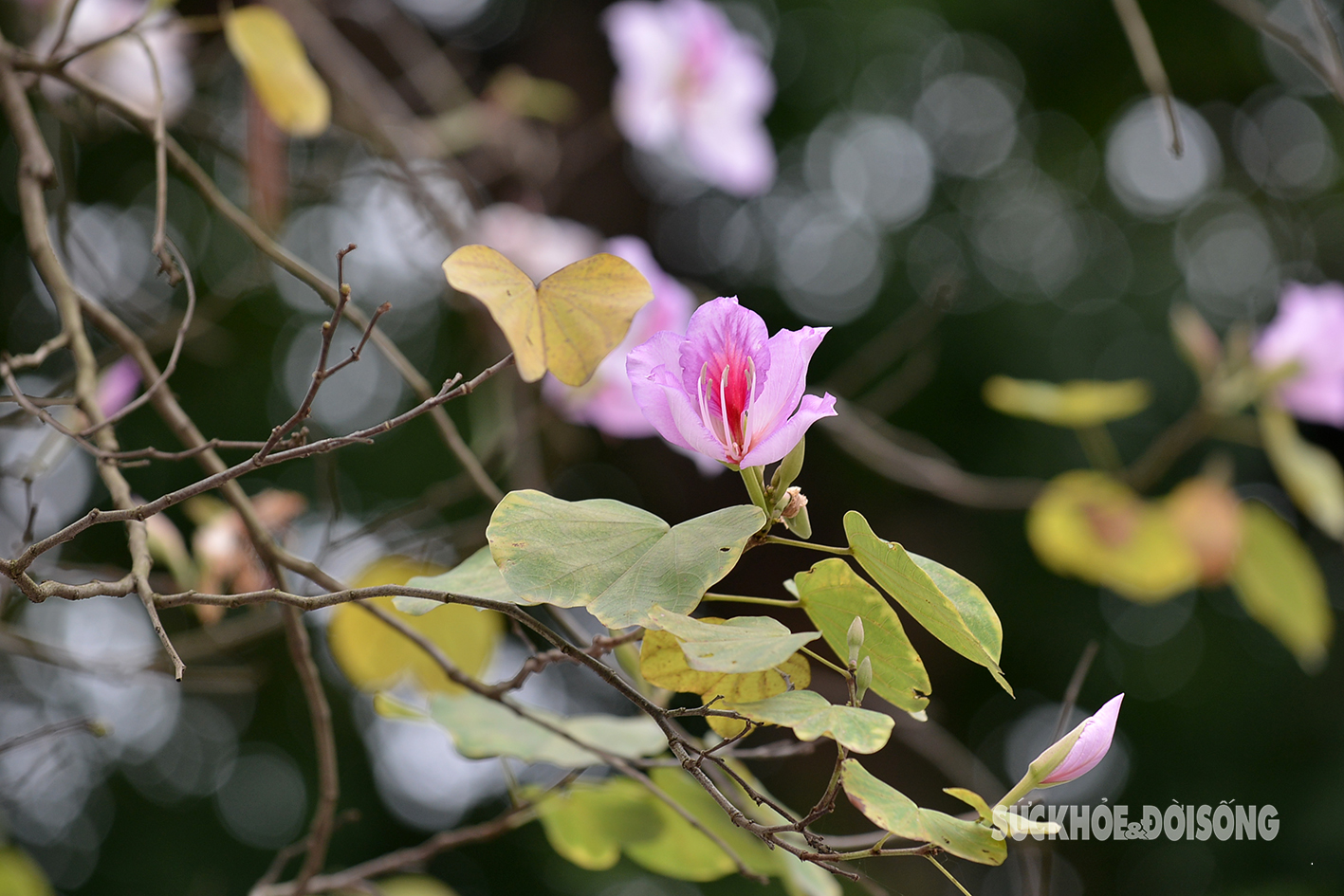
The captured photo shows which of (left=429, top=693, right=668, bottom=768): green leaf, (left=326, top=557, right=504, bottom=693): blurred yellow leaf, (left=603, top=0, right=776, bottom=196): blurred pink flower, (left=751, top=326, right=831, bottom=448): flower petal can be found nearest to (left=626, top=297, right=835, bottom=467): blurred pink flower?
→ (left=751, top=326, right=831, bottom=448): flower petal

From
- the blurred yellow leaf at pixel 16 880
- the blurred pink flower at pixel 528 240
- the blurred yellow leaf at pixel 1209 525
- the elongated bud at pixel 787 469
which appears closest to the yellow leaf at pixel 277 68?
the blurred pink flower at pixel 528 240

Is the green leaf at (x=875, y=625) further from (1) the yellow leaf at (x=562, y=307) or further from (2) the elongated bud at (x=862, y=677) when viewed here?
(1) the yellow leaf at (x=562, y=307)

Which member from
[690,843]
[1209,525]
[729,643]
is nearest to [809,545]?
[729,643]

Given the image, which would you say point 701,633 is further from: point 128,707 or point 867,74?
point 867,74

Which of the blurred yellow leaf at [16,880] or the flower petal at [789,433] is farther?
the blurred yellow leaf at [16,880]

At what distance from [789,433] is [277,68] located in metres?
0.41

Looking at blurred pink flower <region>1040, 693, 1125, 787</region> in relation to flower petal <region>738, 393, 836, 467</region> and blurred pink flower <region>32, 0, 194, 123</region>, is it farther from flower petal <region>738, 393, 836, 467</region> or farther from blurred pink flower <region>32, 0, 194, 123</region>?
blurred pink flower <region>32, 0, 194, 123</region>

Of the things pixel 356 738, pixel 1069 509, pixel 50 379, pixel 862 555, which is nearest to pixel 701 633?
pixel 862 555

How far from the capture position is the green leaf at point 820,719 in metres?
0.21

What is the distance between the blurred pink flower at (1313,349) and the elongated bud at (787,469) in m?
0.65

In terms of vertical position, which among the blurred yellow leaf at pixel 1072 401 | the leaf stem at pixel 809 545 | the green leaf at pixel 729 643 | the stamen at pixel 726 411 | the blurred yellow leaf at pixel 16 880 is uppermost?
the stamen at pixel 726 411

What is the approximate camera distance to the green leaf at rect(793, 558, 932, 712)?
0.24 m

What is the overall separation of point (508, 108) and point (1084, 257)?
4.28ft

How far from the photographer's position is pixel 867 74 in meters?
Result: 1.84
